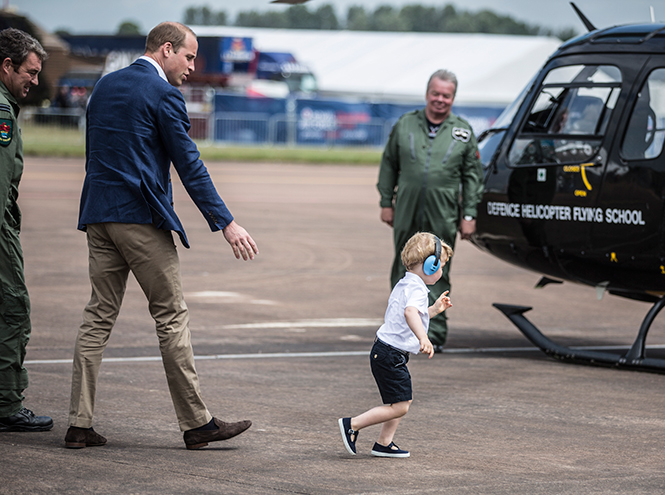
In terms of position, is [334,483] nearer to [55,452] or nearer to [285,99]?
[55,452]

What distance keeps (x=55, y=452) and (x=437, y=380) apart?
281 centimetres

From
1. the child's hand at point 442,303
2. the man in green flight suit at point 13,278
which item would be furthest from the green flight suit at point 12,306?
the child's hand at point 442,303

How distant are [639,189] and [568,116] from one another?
0.93 meters

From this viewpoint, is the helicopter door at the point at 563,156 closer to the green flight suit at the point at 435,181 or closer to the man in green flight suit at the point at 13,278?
the green flight suit at the point at 435,181

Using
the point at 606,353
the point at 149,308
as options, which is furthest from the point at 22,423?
the point at 606,353

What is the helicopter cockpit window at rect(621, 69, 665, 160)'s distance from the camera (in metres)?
6.95

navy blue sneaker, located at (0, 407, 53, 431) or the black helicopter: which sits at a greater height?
the black helicopter

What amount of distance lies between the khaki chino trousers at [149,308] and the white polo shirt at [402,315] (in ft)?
3.29

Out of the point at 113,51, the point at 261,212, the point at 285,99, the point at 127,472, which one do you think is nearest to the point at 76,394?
the point at 127,472

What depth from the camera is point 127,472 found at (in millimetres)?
4391

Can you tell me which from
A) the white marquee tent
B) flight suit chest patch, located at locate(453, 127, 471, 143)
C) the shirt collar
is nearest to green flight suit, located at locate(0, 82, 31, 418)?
the shirt collar

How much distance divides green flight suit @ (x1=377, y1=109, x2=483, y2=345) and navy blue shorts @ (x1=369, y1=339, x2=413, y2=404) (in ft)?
8.87

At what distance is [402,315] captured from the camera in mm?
4656

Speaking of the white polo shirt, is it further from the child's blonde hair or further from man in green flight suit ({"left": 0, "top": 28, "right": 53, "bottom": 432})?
man in green flight suit ({"left": 0, "top": 28, "right": 53, "bottom": 432})
